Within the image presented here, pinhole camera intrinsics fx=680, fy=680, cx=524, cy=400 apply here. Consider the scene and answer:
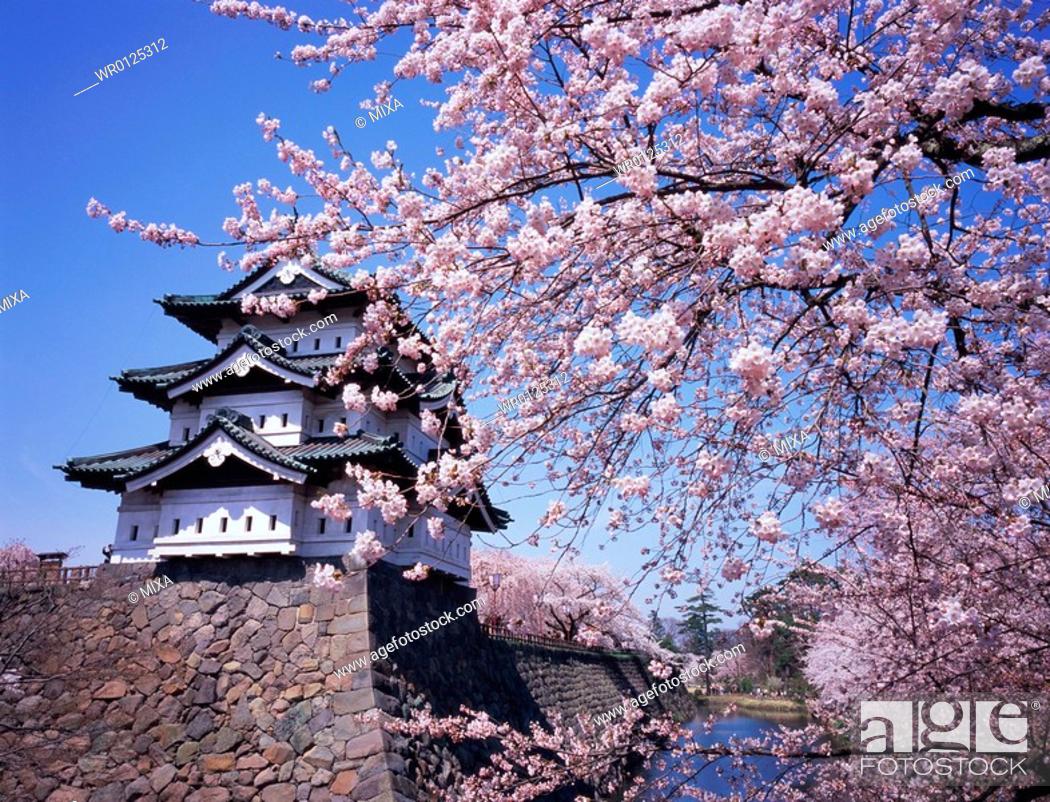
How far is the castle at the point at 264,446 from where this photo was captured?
10367 mm

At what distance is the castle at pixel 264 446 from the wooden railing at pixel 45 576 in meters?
0.63

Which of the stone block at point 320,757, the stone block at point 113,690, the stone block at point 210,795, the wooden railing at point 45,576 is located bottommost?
the stone block at point 210,795

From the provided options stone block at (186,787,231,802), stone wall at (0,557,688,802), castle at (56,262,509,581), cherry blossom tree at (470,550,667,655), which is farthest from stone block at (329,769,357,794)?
cherry blossom tree at (470,550,667,655)

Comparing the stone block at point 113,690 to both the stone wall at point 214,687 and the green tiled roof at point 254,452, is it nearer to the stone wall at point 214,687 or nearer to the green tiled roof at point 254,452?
the stone wall at point 214,687

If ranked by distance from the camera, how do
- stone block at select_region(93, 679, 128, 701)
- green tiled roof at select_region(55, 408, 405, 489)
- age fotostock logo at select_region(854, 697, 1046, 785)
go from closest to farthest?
age fotostock logo at select_region(854, 697, 1046, 785), stone block at select_region(93, 679, 128, 701), green tiled roof at select_region(55, 408, 405, 489)

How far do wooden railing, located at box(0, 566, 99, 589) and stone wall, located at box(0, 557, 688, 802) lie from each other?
0.20m

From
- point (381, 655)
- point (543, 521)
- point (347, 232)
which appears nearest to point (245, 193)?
point (347, 232)

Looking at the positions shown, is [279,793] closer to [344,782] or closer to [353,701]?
[344,782]

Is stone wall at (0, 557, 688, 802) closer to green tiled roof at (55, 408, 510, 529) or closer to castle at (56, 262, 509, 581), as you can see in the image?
castle at (56, 262, 509, 581)

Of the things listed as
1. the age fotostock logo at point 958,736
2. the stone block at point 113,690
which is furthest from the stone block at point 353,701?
the age fotostock logo at point 958,736

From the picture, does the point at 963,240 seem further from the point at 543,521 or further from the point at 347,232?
the point at 347,232

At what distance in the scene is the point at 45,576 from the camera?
37.7ft

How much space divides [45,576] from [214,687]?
Result: 417 centimetres

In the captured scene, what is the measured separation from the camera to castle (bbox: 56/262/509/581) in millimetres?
10367
